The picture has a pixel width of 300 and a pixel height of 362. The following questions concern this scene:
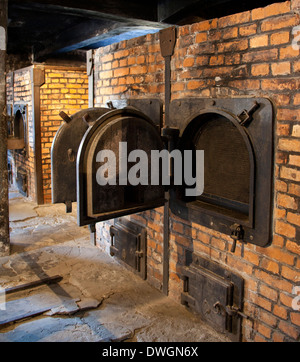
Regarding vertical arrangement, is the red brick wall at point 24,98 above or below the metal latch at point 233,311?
above

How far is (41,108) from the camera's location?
20.2 ft

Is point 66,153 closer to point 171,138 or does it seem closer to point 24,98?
point 171,138

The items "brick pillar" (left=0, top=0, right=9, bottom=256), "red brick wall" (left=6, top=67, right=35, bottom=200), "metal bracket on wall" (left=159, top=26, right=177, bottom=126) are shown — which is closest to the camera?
"metal bracket on wall" (left=159, top=26, right=177, bottom=126)

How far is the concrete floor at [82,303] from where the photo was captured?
104 inches

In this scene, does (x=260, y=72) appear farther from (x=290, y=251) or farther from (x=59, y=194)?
(x=59, y=194)

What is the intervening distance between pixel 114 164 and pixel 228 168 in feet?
2.57

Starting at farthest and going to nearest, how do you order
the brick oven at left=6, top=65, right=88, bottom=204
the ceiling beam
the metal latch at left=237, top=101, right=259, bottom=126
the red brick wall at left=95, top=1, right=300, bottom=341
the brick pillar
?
the brick oven at left=6, top=65, right=88, bottom=204, the ceiling beam, the brick pillar, the metal latch at left=237, top=101, right=259, bottom=126, the red brick wall at left=95, top=1, right=300, bottom=341

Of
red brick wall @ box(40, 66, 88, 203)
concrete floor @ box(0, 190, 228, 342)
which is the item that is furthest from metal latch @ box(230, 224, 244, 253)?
red brick wall @ box(40, 66, 88, 203)

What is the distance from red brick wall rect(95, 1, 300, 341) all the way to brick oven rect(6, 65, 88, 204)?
3490mm

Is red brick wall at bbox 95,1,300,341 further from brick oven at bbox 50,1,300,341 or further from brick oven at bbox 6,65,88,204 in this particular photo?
brick oven at bbox 6,65,88,204

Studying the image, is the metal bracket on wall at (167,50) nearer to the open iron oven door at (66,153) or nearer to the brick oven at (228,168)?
the brick oven at (228,168)

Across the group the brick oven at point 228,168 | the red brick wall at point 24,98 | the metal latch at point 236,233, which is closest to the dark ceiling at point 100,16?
the red brick wall at point 24,98

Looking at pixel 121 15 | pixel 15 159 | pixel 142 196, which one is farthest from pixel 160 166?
pixel 15 159

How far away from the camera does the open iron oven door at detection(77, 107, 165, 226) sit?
2.42m
